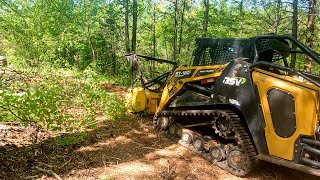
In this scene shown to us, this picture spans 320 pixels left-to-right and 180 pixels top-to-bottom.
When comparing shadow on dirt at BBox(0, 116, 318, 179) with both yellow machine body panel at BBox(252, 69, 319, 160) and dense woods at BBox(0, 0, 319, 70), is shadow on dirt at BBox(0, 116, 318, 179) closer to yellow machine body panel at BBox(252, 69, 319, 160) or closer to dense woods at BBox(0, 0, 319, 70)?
yellow machine body panel at BBox(252, 69, 319, 160)

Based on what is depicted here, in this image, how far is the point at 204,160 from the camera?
214 inches

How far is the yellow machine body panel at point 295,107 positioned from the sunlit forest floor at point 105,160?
23.8 inches

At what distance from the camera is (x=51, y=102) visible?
4.66m

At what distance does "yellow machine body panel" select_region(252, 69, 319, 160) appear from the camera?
157 inches

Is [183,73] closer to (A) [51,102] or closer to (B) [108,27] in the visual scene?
(A) [51,102]

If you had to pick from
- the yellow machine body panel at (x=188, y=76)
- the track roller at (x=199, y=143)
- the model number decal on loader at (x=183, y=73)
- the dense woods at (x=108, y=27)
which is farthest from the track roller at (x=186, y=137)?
the dense woods at (x=108, y=27)

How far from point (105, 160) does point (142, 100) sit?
286 centimetres

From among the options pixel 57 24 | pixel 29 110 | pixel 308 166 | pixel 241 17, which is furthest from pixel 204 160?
pixel 241 17

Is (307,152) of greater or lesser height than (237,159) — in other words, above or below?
above

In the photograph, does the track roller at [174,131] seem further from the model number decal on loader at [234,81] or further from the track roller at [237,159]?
the model number decal on loader at [234,81]

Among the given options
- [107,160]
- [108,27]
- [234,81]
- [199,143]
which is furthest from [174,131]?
[108,27]

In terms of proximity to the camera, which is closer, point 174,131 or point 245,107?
point 245,107

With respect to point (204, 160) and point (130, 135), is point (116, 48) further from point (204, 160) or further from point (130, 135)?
point (204, 160)

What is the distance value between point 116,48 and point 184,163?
17.4 metres
